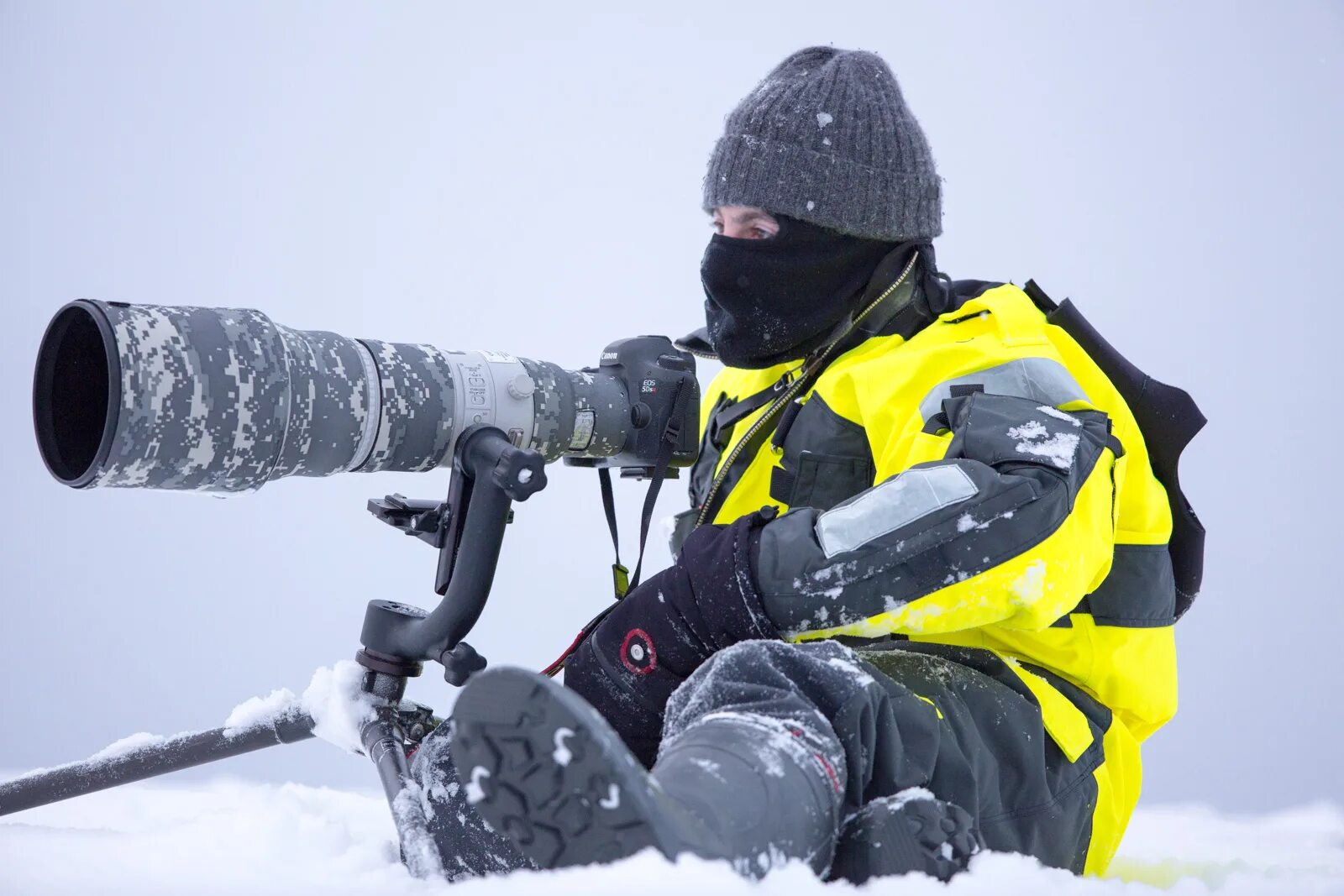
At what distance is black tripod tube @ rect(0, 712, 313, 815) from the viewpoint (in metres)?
1.23

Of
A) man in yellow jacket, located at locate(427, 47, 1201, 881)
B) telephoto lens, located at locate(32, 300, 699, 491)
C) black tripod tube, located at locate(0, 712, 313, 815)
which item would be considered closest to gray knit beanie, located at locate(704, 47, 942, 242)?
man in yellow jacket, located at locate(427, 47, 1201, 881)

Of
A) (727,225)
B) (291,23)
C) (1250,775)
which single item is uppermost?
(291,23)

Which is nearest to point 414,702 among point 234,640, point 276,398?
point 276,398

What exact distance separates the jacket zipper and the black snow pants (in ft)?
0.94

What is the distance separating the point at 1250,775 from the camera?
7.52 ft

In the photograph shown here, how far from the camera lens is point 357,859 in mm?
958

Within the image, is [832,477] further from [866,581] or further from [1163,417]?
[1163,417]

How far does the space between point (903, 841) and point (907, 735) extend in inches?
4.2

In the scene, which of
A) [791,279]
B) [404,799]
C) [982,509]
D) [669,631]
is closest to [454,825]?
[404,799]

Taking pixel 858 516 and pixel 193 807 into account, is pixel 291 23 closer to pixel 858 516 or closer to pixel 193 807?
pixel 193 807

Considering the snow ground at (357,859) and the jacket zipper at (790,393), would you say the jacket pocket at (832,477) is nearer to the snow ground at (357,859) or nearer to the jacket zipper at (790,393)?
the jacket zipper at (790,393)

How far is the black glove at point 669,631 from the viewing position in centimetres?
92

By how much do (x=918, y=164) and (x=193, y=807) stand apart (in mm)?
1360

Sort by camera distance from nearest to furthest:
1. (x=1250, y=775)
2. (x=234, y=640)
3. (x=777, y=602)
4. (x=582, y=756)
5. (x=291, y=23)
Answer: (x=582, y=756) → (x=777, y=602) → (x=1250, y=775) → (x=234, y=640) → (x=291, y=23)
